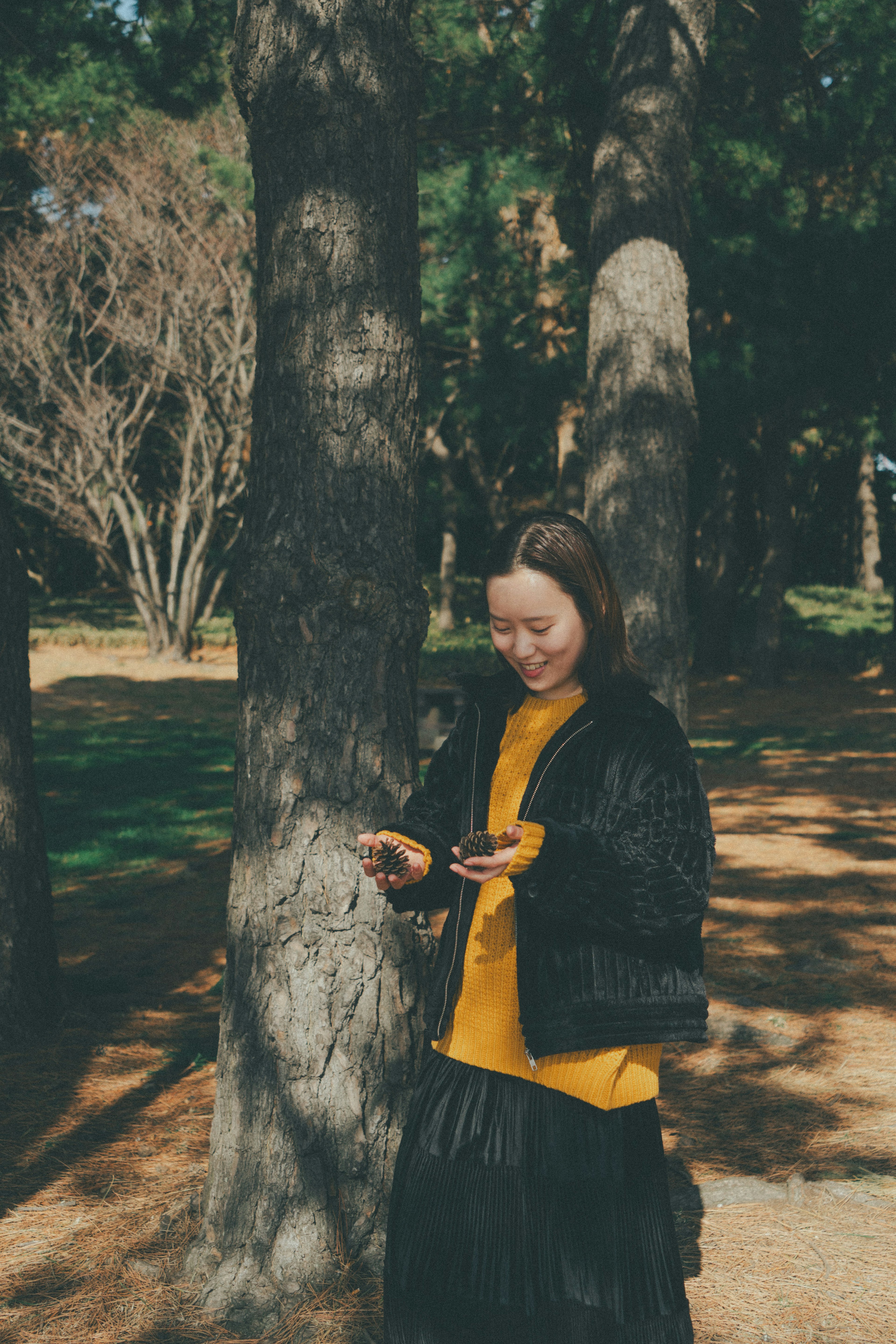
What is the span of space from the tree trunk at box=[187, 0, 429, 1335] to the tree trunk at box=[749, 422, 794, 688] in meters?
13.3

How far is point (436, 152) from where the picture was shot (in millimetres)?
11945

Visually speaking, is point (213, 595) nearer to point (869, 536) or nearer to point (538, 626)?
point (538, 626)

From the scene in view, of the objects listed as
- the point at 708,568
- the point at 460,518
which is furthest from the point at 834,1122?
the point at 460,518

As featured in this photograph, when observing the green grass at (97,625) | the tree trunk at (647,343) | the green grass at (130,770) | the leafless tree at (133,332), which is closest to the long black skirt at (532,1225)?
the tree trunk at (647,343)

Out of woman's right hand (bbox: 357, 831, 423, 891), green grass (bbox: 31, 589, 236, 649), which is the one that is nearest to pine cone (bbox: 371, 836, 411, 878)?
woman's right hand (bbox: 357, 831, 423, 891)

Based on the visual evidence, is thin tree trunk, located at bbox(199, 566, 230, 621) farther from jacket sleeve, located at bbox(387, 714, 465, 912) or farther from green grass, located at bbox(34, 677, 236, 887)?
jacket sleeve, located at bbox(387, 714, 465, 912)

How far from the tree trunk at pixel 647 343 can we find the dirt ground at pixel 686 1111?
137 cm

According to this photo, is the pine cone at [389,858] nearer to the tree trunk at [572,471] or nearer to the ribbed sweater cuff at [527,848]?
the ribbed sweater cuff at [527,848]

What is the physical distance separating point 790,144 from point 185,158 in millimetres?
8914

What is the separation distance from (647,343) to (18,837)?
125 inches

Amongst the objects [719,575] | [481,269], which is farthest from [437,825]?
[719,575]

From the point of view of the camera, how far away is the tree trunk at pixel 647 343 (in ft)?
14.7

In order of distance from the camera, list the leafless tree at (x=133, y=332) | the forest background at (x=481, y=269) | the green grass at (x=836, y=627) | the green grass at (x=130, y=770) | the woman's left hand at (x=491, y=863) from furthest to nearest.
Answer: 1. the green grass at (x=836, y=627)
2. the leafless tree at (x=133, y=332)
3. the green grass at (x=130, y=770)
4. the forest background at (x=481, y=269)
5. the woman's left hand at (x=491, y=863)

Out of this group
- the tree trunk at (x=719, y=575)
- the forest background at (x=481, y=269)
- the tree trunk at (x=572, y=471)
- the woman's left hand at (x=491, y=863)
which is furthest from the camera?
the tree trunk at (x=719, y=575)
